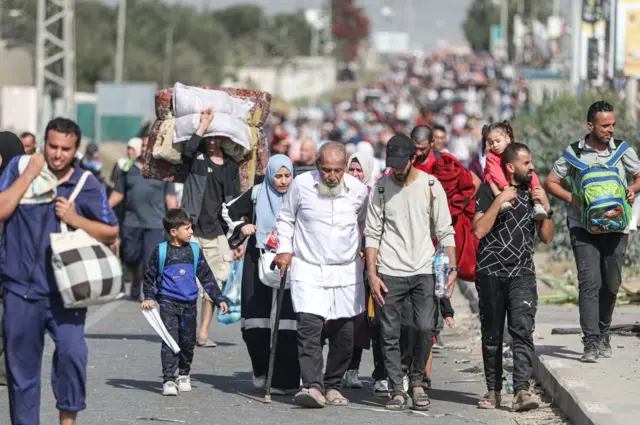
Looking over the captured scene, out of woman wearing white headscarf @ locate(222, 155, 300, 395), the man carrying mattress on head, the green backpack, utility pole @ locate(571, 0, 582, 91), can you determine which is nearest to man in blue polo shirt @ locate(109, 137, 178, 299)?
the man carrying mattress on head

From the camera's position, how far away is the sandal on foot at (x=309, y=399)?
9.51 metres

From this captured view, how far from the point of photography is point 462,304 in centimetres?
1683

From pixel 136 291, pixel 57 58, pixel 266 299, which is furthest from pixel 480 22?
pixel 266 299

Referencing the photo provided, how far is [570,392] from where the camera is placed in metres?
9.20

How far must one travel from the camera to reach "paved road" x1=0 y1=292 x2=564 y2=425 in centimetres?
924

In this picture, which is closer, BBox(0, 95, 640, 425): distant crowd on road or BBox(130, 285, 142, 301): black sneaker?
BBox(0, 95, 640, 425): distant crowd on road

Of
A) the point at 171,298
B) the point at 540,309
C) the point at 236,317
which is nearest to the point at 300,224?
the point at 171,298

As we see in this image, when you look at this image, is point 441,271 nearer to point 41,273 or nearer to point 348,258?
point 348,258

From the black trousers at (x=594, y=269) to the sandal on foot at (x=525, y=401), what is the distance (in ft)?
5.07

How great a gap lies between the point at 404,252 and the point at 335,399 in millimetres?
1124

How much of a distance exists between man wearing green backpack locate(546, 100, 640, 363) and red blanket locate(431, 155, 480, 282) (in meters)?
0.63

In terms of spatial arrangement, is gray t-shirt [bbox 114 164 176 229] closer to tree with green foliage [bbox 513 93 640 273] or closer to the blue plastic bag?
the blue plastic bag

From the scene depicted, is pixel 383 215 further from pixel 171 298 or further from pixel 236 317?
pixel 236 317

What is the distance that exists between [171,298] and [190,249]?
0.40 metres
